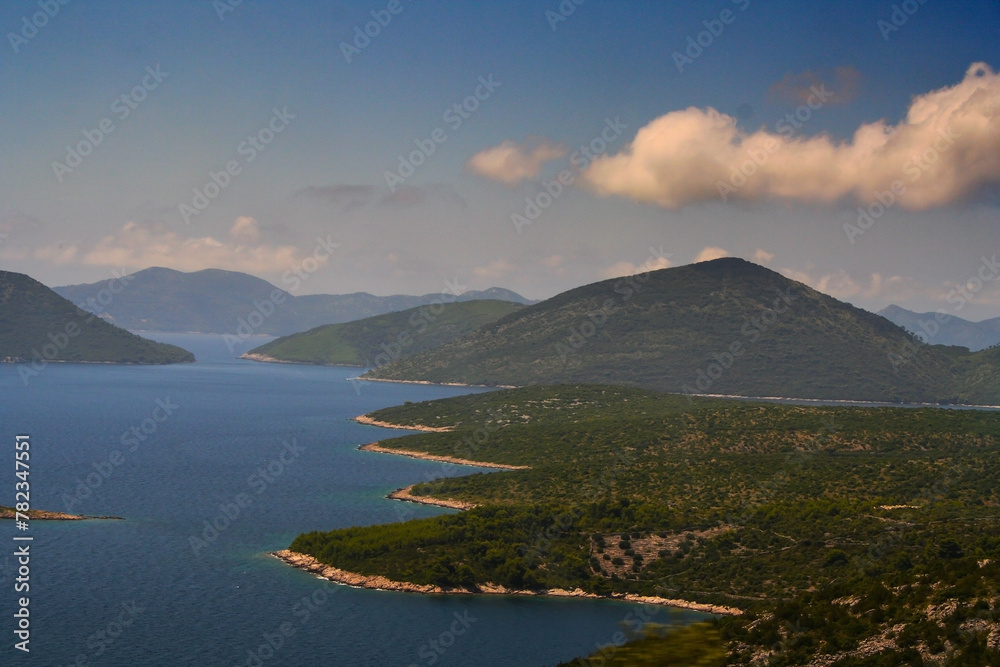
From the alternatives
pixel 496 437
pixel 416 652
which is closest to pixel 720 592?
pixel 416 652

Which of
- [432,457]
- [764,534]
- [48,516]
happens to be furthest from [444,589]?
[432,457]

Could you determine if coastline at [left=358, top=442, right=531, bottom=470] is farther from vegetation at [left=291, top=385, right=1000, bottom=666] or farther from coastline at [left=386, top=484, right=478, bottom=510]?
coastline at [left=386, top=484, right=478, bottom=510]

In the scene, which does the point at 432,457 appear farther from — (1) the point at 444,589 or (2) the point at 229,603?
(2) the point at 229,603

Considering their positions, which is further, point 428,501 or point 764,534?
point 428,501

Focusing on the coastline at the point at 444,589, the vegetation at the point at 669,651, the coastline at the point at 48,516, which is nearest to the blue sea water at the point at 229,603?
the coastline at the point at 444,589

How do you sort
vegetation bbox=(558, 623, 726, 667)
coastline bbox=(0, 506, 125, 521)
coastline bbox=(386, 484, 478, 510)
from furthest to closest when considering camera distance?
1. coastline bbox=(386, 484, 478, 510)
2. coastline bbox=(0, 506, 125, 521)
3. vegetation bbox=(558, 623, 726, 667)

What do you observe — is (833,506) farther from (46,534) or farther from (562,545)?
(46,534)

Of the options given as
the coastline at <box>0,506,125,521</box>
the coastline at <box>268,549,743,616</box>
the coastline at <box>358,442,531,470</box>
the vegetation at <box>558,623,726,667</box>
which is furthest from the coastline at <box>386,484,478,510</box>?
the vegetation at <box>558,623,726,667</box>

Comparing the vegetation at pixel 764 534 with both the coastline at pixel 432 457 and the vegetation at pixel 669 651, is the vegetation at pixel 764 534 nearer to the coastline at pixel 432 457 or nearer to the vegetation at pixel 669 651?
the vegetation at pixel 669 651

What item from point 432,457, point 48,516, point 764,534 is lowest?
point 48,516

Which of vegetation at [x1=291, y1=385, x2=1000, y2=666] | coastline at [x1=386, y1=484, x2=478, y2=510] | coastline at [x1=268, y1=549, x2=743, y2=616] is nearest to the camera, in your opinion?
vegetation at [x1=291, y1=385, x2=1000, y2=666]
